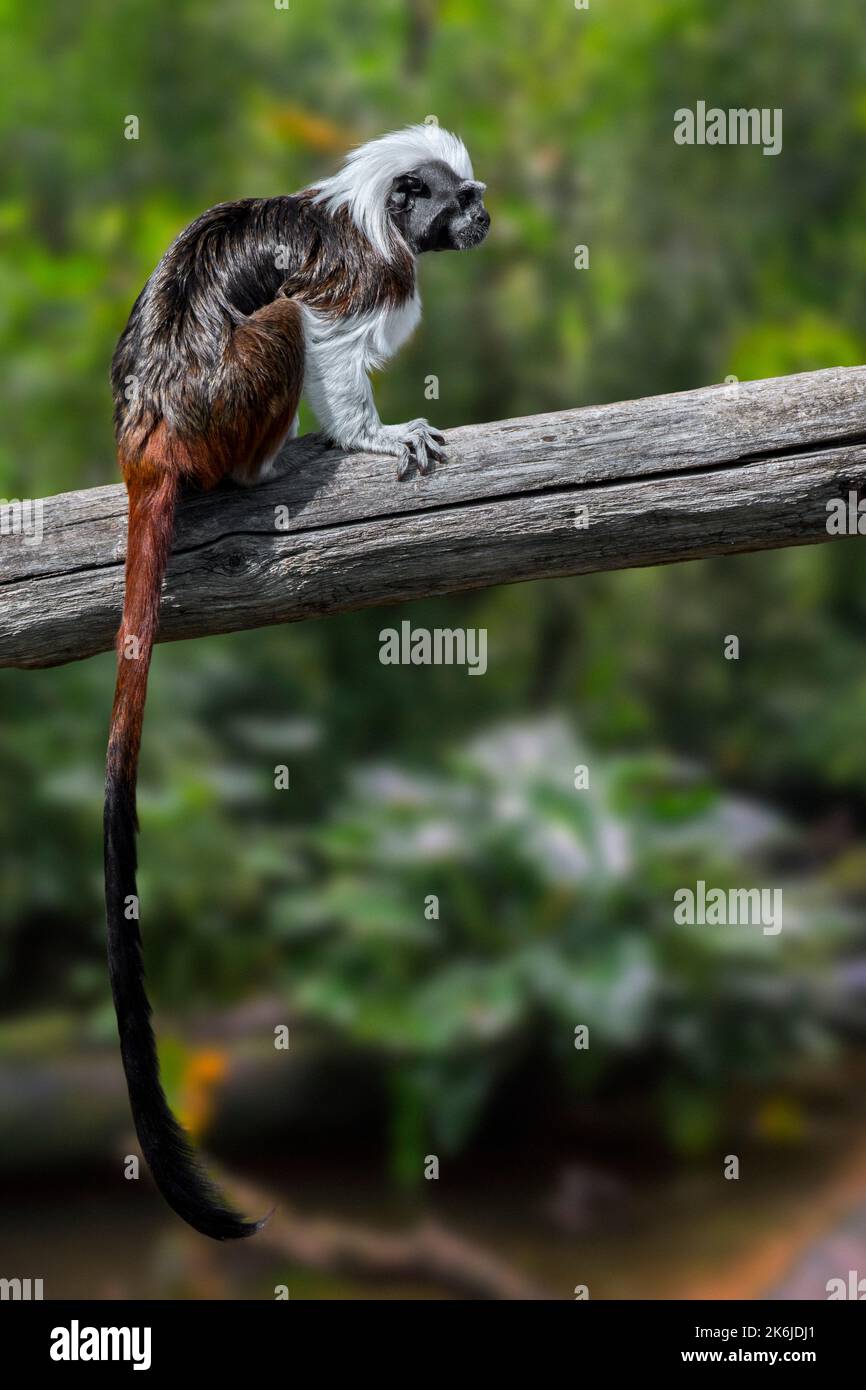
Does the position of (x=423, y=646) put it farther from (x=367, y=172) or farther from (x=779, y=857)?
(x=367, y=172)

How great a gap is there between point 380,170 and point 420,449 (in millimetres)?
490

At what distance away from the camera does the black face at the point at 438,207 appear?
6.35 feet

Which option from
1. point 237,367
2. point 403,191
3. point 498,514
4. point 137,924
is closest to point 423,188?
point 403,191

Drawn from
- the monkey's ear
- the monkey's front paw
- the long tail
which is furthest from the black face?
the long tail

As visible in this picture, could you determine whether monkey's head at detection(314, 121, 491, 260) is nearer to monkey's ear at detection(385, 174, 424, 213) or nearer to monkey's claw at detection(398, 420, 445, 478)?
monkey's ear at detection(385, 174, 424, 213)

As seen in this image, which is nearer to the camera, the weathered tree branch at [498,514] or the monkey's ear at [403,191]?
the weathered tree branch at [498,514]

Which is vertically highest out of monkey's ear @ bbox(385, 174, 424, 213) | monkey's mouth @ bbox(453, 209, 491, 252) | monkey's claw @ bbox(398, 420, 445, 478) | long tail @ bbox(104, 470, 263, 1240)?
monkey's ear @ bbox(385, 174, 424, 213)

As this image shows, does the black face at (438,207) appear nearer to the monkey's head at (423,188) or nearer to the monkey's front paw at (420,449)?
the monkey's head at (423,188)

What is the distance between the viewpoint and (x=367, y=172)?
6.24 feet

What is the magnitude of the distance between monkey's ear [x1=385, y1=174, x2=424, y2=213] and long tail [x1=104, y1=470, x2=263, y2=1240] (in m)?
0.63

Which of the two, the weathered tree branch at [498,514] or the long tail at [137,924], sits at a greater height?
the weathered tree branch at [498,514]

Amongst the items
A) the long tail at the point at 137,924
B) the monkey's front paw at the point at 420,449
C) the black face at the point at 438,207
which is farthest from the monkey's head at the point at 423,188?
the long tail at the point at 137,924

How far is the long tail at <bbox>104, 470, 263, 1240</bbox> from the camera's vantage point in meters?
1.47

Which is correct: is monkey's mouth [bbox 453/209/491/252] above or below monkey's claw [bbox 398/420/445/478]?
above
